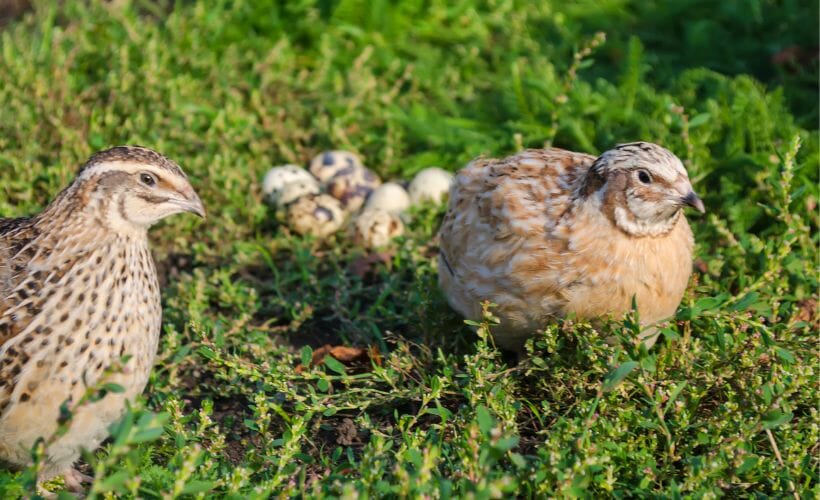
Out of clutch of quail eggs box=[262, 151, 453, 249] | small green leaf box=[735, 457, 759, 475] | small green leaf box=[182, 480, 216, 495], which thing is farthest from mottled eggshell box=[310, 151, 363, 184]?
small green leaf box=[735, 457, 759, 475]

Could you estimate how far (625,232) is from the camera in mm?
4188

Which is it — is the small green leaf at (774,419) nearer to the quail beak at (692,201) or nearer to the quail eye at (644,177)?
the quail beak at (692,201)

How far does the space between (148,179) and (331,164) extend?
2.19 meters

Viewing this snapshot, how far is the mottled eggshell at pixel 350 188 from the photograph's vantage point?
19.8 feet

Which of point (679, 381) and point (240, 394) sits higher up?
point (679, 381)

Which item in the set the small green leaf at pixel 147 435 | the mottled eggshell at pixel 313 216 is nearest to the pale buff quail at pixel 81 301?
the small green leaf at pixel 147 435

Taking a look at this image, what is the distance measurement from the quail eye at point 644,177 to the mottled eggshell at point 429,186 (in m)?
1.91

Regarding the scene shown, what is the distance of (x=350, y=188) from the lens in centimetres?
605

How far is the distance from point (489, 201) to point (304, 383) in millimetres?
1185

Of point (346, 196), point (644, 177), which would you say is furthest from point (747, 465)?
point (346, 196)

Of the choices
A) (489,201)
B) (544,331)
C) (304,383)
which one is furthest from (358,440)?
(489,201)

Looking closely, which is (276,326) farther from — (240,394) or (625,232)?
(625,232)

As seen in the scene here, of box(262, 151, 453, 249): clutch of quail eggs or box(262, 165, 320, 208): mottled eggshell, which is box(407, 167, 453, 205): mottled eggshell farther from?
box(262, 165, 320, 208): mottled eggshell

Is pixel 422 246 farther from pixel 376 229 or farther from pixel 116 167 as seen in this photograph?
pixel 116 167
